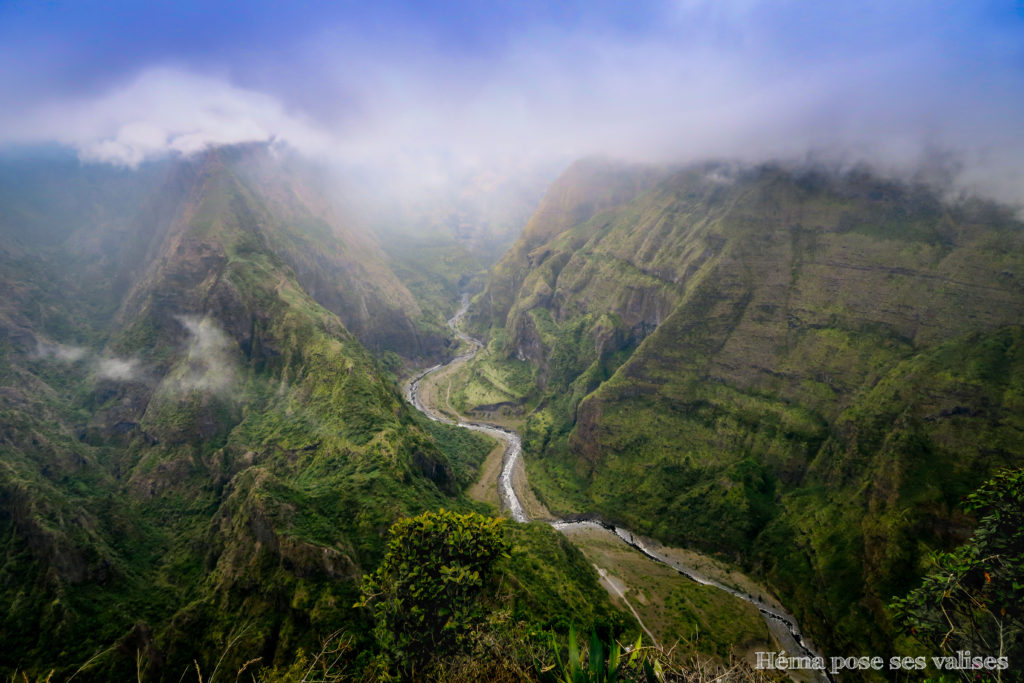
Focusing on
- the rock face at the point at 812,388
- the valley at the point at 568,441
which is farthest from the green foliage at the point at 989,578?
the rock face at the point at 812,388

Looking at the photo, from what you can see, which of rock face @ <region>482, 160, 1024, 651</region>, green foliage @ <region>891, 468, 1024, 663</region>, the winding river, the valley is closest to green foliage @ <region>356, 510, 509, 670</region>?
the valley

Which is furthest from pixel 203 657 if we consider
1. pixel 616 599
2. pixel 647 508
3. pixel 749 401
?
pixel 749 401

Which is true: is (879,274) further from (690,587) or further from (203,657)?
(203,657)

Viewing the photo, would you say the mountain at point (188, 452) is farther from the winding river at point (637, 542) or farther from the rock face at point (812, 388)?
the rock face at point (812, 388)

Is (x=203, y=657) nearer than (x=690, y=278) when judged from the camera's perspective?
Yes

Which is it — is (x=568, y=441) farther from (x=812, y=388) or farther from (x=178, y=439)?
(x=178, y=439)
